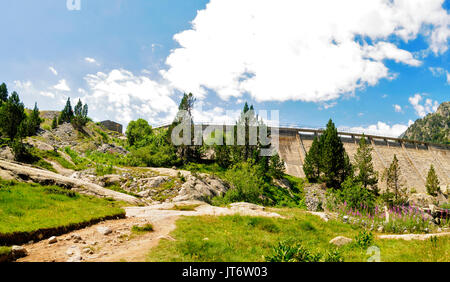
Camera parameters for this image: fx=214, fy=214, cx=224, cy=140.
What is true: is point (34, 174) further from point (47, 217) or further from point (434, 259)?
point (434, 259)

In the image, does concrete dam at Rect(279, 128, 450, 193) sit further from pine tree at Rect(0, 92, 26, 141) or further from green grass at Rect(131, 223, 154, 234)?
pine tree at Rect(0, 92, 26, 141)

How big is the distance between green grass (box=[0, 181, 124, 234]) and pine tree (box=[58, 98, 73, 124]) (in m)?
88.1

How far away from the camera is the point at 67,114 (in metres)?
87.6

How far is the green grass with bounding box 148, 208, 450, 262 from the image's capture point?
6898 mm

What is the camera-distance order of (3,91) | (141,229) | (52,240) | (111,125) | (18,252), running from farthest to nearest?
(111,125) → (3,91) → (141,229) → (52,240) → (18,252)

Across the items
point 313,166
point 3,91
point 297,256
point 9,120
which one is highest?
point 3,91

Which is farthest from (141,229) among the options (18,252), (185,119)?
(185,119)

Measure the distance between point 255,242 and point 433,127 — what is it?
240 metres

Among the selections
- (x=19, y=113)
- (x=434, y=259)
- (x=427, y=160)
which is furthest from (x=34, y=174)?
(x=427, y=160)

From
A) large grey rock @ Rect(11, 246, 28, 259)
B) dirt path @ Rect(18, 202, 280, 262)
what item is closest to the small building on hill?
dirt path @ Rect(18, 202, 280, 262)

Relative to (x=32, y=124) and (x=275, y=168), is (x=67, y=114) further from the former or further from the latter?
(x=275, y=168)

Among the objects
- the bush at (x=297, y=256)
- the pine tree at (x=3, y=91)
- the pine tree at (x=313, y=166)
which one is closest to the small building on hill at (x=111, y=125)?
the pine tree at (x=3, y=91)
